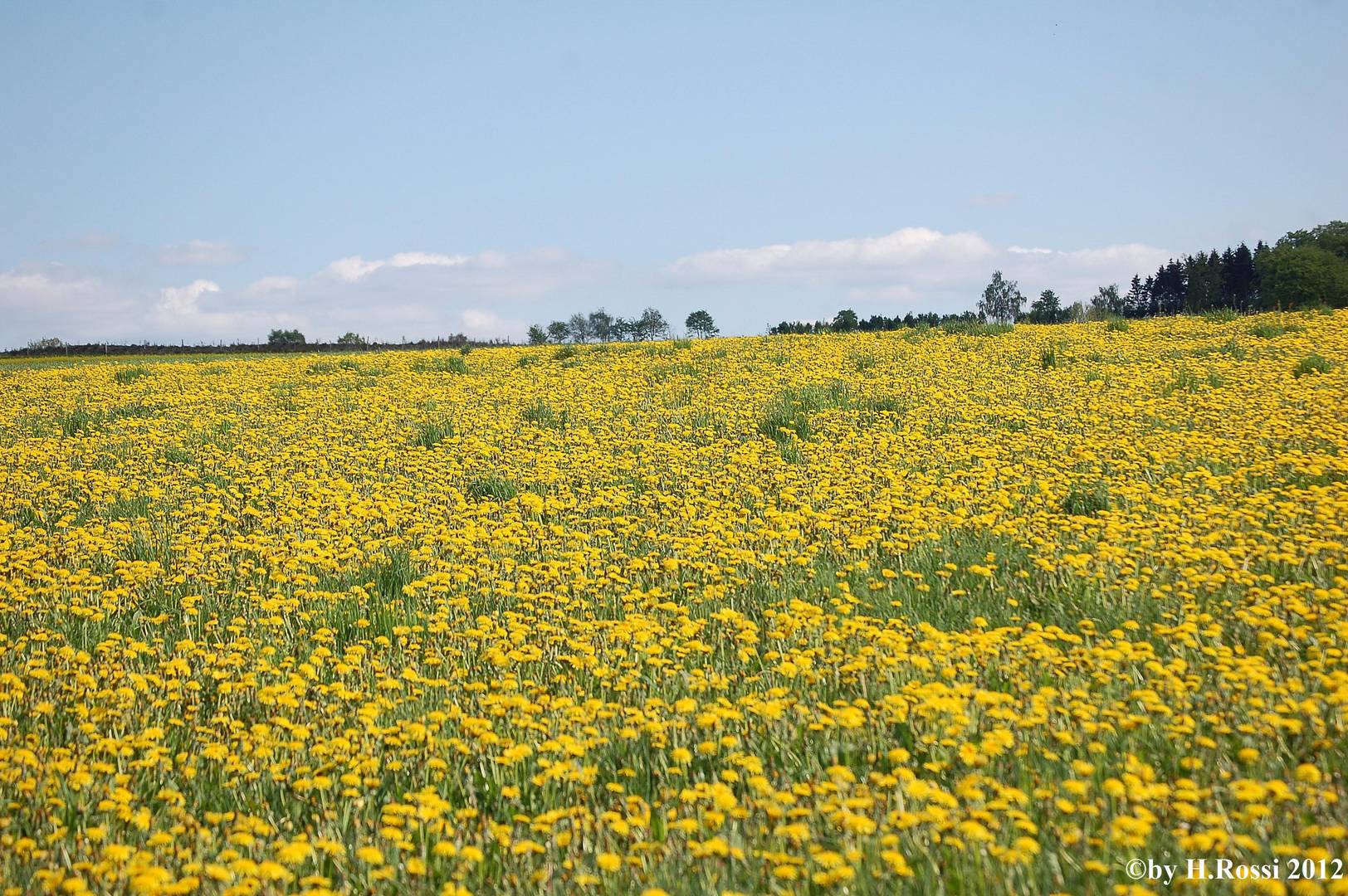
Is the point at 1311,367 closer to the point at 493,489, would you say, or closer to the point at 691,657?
the point at 493,489

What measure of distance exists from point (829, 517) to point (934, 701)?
366cm

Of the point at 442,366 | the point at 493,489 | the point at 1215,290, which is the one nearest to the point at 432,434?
the point at 493,489

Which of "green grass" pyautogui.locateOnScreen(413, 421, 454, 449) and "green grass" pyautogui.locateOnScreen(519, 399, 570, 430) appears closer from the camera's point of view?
"green grass" pyautogui.locateOnScreen(413, 421, 454, 449)

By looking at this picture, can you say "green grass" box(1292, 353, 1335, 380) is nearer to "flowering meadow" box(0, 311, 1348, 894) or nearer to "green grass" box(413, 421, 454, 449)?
"flowering meadow" box(0, 311, 1348, 894)

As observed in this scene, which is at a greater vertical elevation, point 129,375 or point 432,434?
point 129,375

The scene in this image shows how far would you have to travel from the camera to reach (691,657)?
18.7ft

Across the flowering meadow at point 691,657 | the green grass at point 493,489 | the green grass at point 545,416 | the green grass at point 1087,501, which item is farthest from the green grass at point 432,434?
the green grass at point 1087,501

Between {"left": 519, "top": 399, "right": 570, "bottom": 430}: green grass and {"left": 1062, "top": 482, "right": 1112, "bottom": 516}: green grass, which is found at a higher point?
{"left": 519, "top": 399, "right": 570, "bottom": 430}: green grass

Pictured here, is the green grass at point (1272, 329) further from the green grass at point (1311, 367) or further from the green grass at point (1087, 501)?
the green grass at point (1087, 501)

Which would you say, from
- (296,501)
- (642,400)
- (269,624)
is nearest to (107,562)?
(296,501)

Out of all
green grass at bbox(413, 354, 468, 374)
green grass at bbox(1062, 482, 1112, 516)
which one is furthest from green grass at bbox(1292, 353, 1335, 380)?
green grass at bbox(413, 354, 468, 374)

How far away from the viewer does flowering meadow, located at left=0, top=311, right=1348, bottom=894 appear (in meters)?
3.64

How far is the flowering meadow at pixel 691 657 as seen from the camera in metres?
3.64

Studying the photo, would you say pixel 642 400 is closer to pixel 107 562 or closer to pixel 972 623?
pixel 107 562
